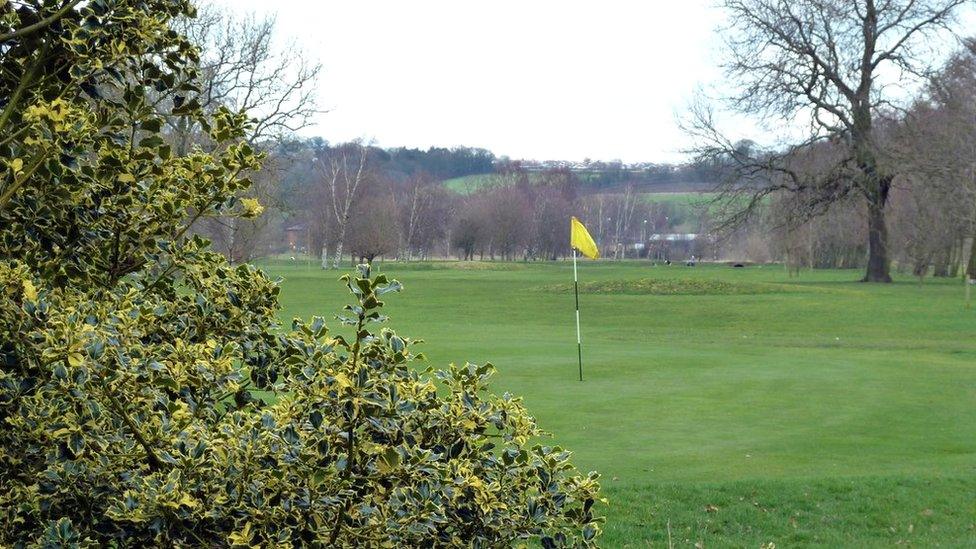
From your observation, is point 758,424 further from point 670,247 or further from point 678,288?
point 670,247

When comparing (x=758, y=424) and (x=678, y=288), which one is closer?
(x=758, y=424)

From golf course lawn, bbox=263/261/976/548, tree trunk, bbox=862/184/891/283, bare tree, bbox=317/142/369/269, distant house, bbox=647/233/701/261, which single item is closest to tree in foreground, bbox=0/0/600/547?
golf course lawn, bbox=263/261/976/548

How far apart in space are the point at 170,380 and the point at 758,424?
34.2 ft

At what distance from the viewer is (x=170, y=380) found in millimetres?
2965

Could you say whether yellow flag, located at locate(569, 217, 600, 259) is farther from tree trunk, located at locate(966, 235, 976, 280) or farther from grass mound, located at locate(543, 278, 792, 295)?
tree trunk, located at locate(966, 235, 976, 280)

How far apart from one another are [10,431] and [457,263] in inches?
3871

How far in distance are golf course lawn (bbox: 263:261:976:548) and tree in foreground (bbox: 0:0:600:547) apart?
0.60 m

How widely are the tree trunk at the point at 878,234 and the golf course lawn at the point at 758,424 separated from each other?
2222 centimetres

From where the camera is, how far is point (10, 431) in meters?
3.20

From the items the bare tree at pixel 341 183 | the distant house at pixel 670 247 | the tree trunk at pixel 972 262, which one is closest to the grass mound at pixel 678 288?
the tree trunk at pixel 972 262

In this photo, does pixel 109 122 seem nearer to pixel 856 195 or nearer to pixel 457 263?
pixel 856 195

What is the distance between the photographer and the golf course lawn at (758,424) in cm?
854

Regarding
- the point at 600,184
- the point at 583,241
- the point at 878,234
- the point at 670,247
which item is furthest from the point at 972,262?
the point at 600,184

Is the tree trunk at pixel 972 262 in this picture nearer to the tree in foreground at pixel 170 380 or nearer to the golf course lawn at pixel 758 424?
the golf course lawn at pixel 758 424
